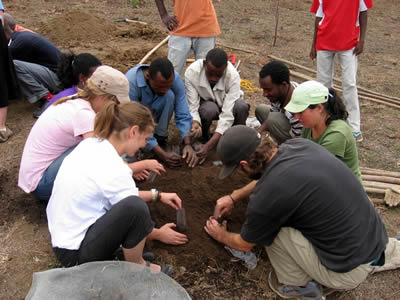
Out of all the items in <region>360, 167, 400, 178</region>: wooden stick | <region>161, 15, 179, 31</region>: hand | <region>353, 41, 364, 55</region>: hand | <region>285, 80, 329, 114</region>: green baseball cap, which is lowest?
<region>360, 167, 400, 178</region>: wooden stick

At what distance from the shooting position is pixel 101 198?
193cm

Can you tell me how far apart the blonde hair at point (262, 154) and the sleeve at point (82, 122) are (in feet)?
4.07

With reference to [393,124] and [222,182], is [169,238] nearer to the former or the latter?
[222,182]

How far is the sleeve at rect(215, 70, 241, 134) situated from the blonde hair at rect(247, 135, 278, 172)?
1.77m

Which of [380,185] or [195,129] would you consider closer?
[380,185]

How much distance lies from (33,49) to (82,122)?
2.59 metres

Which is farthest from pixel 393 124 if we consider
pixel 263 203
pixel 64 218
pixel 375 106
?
pixel 64 218

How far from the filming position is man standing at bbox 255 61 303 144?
3086 millimetres

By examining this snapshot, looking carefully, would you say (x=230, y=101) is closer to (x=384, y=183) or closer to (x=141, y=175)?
(x=141, y=175)

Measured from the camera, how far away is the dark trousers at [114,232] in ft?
6.10

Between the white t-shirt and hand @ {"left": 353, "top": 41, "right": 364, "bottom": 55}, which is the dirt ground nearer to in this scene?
the white t-shirt

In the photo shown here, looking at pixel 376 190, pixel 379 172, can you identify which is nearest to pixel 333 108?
pixel 376 190

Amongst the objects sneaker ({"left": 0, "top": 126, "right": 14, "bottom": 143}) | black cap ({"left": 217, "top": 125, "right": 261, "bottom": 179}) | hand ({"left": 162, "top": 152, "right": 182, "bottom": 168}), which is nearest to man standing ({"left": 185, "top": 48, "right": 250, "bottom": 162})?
hand ({"left": 162, "top": 152, "right": 182, "bottom": 168})

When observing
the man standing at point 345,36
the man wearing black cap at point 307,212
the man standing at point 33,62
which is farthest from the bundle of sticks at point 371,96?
the man standing at point 33,62
